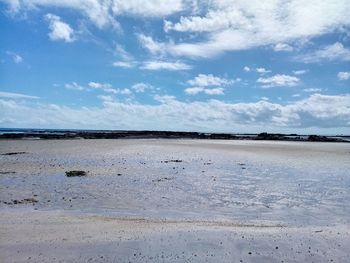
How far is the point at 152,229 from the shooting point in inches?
446

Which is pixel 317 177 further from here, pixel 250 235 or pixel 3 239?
pixel 3 239

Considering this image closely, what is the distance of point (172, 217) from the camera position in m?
13.3

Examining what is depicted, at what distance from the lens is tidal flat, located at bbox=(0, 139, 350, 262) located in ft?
30.7

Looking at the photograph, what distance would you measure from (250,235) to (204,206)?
457 centimetres

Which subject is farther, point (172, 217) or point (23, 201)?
point (23, 201)

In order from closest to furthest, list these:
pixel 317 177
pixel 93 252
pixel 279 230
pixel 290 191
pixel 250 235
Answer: pixel 93 252, pixel 250 235, pixel 279 230, pixel 290 191, pixel 317 177

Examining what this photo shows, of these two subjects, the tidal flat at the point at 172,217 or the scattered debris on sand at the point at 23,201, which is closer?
the tidal flat at the point at 172,217

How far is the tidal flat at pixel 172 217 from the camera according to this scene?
9352 mm

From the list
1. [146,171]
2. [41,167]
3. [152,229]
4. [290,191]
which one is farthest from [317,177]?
[41,167]

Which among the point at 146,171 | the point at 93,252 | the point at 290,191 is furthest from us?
the point at 146,171

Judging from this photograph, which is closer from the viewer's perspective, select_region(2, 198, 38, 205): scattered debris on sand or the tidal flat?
the tidal flat

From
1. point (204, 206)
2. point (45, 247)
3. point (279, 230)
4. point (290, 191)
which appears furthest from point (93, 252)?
point (290, 191)

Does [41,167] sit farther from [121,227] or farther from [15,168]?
[121,227]

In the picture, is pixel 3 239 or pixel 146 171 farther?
pixel 146 171
